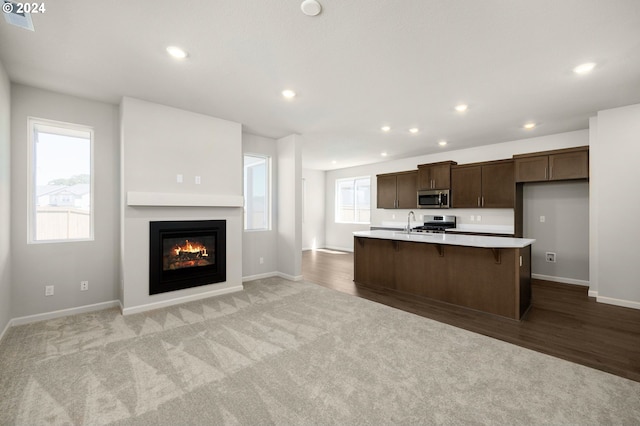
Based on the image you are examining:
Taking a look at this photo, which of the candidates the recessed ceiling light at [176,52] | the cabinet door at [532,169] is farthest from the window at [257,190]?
the cabinet door at [532,169]

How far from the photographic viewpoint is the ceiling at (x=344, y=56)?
202 cm

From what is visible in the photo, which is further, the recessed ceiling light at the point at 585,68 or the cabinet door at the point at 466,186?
the cabinet door at the point at 466,186

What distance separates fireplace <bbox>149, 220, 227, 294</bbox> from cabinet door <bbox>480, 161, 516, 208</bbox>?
5168 mm

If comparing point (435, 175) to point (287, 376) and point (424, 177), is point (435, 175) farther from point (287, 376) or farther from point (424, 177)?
point (287, 376)

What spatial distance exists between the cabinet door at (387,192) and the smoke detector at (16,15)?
6726mm

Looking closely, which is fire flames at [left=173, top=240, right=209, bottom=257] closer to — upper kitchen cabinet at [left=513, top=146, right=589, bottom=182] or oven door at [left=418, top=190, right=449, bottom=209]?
oven door at [left=418, top=190, right=449, bottom=209]

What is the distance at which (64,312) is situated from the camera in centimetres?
344

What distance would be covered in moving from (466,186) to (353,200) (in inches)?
148

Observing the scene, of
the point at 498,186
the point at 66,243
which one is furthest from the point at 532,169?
the point at 66,243

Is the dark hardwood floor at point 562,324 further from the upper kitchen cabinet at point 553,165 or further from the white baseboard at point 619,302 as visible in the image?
the upper kitchen cabinet at point 553,165

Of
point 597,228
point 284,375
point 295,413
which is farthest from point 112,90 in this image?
point 597,228

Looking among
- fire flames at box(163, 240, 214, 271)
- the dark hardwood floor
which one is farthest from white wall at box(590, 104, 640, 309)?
fire flames at box(163, 240, 214, 271)

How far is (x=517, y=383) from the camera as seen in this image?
209cm

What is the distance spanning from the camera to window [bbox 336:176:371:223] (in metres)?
8.73
